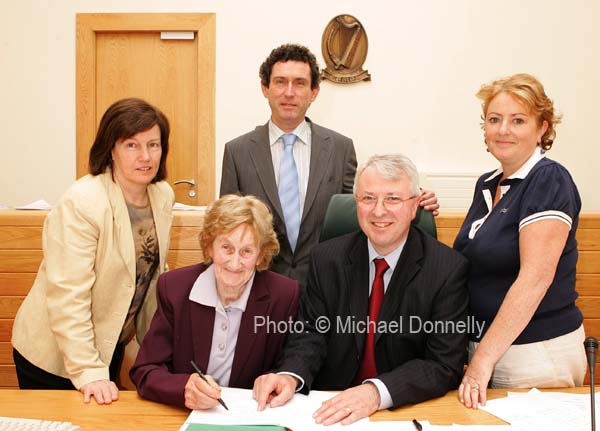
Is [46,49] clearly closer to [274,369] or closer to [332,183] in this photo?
[332,183]

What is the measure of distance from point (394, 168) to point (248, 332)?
0.66m

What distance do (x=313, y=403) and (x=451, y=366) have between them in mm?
416

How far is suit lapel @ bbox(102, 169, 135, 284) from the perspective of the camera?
1959mm

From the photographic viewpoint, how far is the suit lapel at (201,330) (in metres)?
1.75

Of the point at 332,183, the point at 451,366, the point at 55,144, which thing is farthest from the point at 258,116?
the point at 451,366

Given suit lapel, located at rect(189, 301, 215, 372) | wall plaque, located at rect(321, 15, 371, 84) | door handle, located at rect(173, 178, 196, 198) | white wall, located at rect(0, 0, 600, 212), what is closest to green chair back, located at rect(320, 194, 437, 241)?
suit lapel, located at rect(189, 301, 215, 372)

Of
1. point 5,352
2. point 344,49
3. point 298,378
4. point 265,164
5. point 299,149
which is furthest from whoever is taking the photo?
point 344,49

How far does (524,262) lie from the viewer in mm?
1684

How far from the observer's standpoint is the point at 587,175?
4.55 metres

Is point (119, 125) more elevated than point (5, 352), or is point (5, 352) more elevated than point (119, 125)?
point (119, 125)

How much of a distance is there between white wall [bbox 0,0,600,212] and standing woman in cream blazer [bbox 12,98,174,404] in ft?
8.35

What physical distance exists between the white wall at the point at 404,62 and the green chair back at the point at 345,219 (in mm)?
2437

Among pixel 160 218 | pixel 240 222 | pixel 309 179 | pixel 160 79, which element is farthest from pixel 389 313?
pixel 160 79

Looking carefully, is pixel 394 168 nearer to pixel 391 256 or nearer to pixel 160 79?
pixel 391 256
